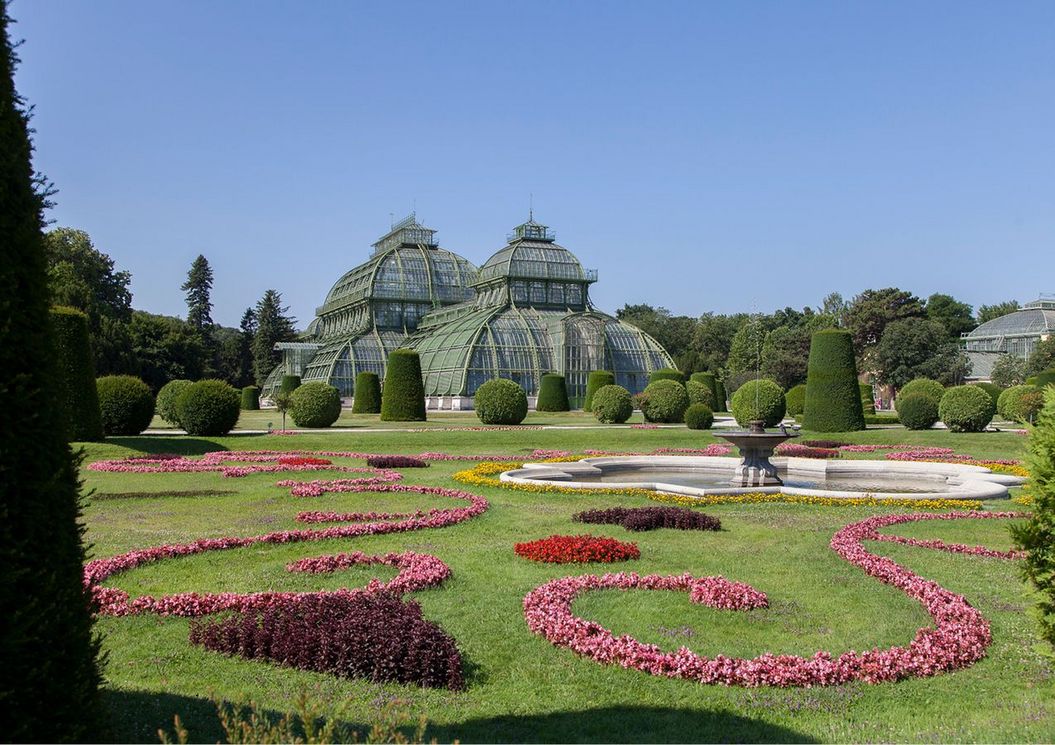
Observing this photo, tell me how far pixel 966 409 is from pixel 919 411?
6.29ft

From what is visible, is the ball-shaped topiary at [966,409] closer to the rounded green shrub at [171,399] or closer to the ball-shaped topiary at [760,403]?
the ball-shaped topiary at [760,403]

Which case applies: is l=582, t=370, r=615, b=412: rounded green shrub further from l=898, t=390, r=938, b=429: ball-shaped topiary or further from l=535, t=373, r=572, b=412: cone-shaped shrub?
l=898, t=390, r=938, b=429: ball-shaped topiary

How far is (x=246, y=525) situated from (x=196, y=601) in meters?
4.77

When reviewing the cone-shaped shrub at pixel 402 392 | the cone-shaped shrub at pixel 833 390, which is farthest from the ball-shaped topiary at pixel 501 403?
the cone-shaped shrub at pixel 833 390

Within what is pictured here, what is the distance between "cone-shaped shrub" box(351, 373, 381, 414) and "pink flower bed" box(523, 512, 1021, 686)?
132 feet

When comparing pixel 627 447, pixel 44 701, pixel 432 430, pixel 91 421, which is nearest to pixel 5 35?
pixel 44 701

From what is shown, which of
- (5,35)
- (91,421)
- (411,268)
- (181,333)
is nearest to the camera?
(5,35)

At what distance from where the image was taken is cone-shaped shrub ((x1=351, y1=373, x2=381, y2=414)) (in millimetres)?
48000

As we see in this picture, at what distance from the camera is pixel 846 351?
106 ft

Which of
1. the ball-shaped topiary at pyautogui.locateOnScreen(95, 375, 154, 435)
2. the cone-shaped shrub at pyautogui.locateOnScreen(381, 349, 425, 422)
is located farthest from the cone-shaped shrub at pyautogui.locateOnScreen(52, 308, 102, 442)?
the cone-shaped shrub at pyautogui.locateOnScreen(381, 349, 425, 422)

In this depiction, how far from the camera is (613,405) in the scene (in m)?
39.3

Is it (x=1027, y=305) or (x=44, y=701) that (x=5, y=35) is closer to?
(x=44, y=701)

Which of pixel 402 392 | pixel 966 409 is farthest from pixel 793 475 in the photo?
pixel 402 392

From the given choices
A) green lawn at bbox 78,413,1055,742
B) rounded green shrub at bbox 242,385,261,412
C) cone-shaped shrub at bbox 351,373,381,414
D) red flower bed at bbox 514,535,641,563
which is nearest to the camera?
green lawn at bbox 78,413,1055,742
